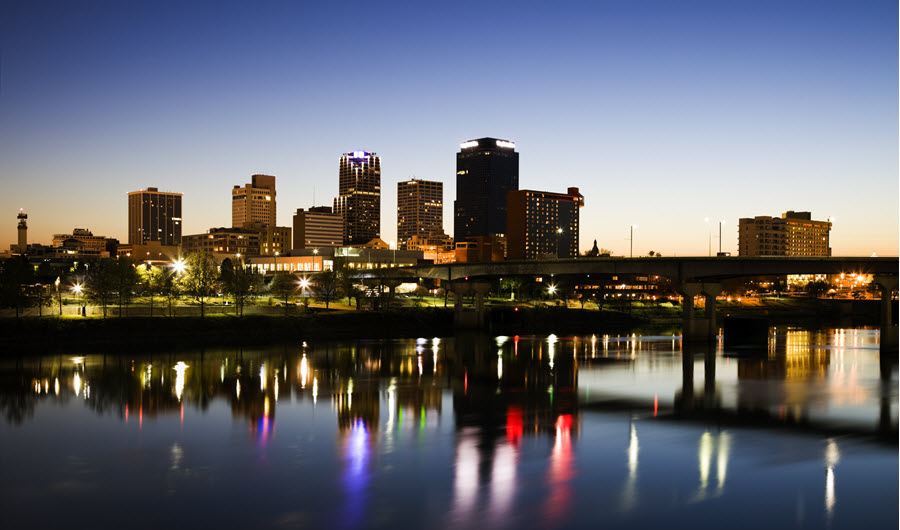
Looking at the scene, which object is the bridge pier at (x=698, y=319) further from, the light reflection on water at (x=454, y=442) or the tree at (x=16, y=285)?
the tree at (x=16, y=285)

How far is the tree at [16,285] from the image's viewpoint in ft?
272

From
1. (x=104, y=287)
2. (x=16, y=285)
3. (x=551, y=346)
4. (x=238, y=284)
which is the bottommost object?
(x=551, y=346)

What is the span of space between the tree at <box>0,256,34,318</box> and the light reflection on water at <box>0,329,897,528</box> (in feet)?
68.9

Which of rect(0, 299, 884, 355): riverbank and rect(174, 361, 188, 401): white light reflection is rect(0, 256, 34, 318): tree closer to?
rect(0, 299, 884, 355): riverbank

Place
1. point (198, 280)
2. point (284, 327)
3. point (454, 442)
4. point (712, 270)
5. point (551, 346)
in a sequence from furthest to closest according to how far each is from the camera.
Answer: point (198, 280) → point (712, 270) → point (284, 327) → point (551, 346) → point (454, 442)

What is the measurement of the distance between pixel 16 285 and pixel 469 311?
58.9 m

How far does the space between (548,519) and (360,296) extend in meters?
99.4

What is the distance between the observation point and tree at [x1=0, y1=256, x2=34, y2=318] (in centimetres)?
8294

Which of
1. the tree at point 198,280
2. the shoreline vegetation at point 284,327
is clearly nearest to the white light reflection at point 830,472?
the shoreline vegetation at point 284,327

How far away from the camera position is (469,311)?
387 ft

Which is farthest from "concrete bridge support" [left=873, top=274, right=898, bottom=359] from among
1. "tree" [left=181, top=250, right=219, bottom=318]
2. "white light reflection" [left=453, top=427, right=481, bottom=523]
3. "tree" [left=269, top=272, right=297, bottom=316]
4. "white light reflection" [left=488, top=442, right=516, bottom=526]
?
"tree" [left=269, top=272, right=297, bottom=316]

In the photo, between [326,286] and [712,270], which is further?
[326,286]

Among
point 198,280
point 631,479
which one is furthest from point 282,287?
point 631,479

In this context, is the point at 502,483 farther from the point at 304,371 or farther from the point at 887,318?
the point at 887,318
